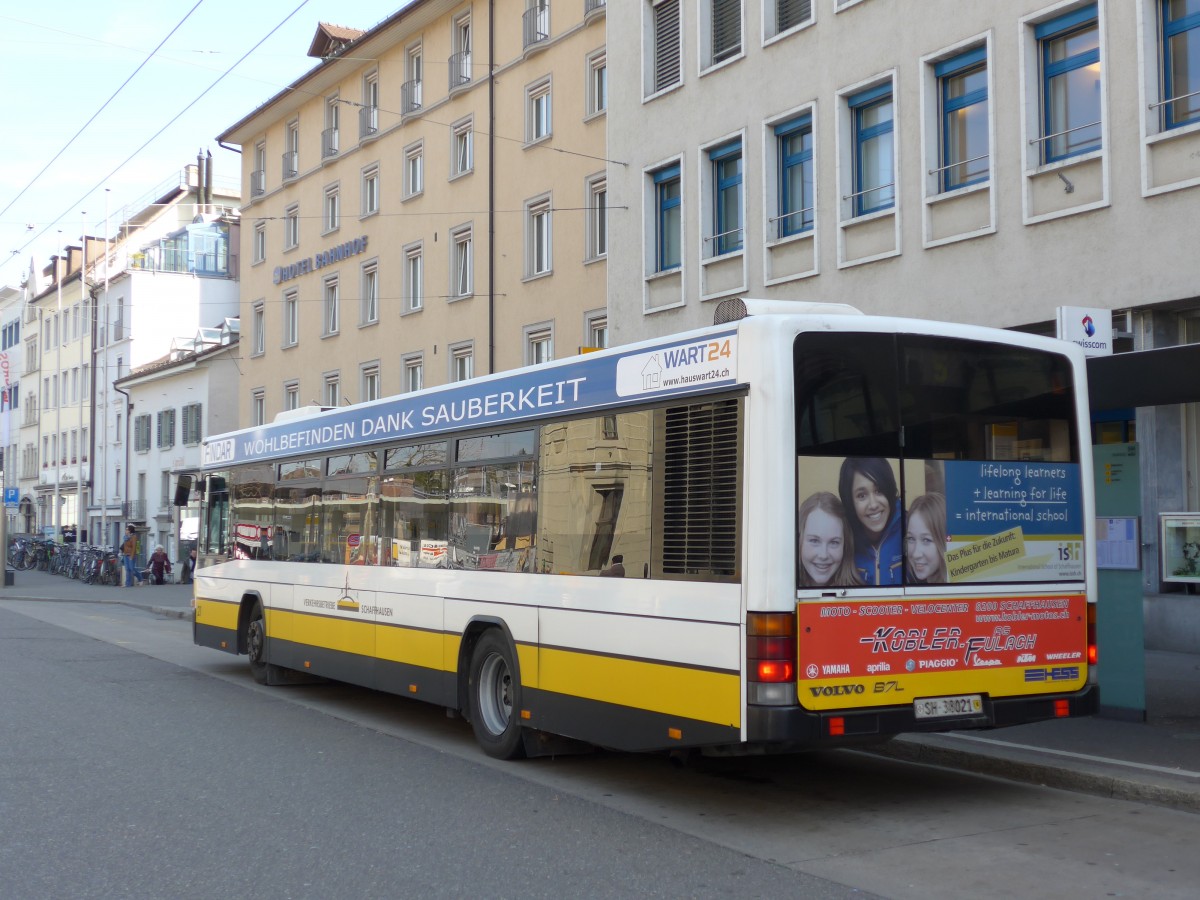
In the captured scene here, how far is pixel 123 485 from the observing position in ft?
179

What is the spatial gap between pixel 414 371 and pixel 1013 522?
2683cm

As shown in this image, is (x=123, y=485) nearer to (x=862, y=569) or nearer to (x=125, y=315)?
(x=125, y=315)

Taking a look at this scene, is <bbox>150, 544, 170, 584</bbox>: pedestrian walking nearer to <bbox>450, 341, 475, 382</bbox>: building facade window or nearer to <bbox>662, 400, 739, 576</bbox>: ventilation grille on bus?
<bbox>450, 341, 475, 382</bbox>: building facade window

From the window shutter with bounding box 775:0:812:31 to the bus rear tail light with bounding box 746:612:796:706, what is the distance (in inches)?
603

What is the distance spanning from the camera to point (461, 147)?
3231 centimetres

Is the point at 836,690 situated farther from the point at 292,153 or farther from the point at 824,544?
the point at 292,153

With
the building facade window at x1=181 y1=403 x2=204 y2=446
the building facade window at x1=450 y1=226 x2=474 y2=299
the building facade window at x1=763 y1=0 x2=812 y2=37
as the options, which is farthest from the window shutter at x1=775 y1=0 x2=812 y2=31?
the building facade window at x1=181 y1=403 x2=204 y2=446

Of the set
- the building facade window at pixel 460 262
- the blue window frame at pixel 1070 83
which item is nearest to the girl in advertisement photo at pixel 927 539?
the blue window frame at pixel 1070 83

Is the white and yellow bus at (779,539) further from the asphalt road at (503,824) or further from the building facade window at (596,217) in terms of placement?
the building facade window at (596,217)

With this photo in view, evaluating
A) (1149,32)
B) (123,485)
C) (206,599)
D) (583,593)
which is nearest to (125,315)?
(123,485)

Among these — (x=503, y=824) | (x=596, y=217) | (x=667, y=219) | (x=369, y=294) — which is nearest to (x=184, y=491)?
(x=667, y=219)

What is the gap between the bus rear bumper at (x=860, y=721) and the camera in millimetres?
7180

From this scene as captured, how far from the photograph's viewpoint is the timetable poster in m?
7.93

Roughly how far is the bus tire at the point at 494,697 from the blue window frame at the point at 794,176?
1209 cm
